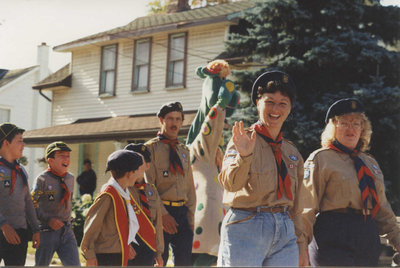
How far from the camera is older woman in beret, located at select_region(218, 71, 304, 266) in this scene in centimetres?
374

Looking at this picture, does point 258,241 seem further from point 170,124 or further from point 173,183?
point 170,124

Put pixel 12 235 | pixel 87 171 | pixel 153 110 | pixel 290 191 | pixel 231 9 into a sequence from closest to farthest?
1. pixel 290 191
2. pixel 12 235
3. pixel 87 171
4. pixel 231 9
5. pixel 153 110

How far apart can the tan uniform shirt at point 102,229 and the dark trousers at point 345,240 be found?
1647mm

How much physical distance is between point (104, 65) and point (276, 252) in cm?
1874

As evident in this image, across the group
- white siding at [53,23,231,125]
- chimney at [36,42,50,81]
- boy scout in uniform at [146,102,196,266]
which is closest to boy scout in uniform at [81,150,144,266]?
boy scout in uniform at [146,102,196,266]

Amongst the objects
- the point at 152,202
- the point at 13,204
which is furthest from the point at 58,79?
the point at 152,202

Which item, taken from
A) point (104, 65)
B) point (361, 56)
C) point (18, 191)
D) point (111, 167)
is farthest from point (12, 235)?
point (104, 65)

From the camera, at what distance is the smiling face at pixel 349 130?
4.96 metres

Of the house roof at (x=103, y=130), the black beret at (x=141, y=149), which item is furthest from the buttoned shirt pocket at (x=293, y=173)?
the house roof at (x=103, y=130)

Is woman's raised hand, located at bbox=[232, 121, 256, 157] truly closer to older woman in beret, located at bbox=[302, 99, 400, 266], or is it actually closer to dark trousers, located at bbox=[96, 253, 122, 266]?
older woman in beret, located at bbox=[302, 99, 400, 266]

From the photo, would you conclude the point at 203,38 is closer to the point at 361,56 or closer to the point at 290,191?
the point at 361,56

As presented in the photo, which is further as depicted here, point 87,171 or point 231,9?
point 231,9

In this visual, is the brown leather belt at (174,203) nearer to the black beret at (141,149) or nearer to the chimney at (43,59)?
the black beret at (141,149)

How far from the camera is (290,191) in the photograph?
3.99 metres
